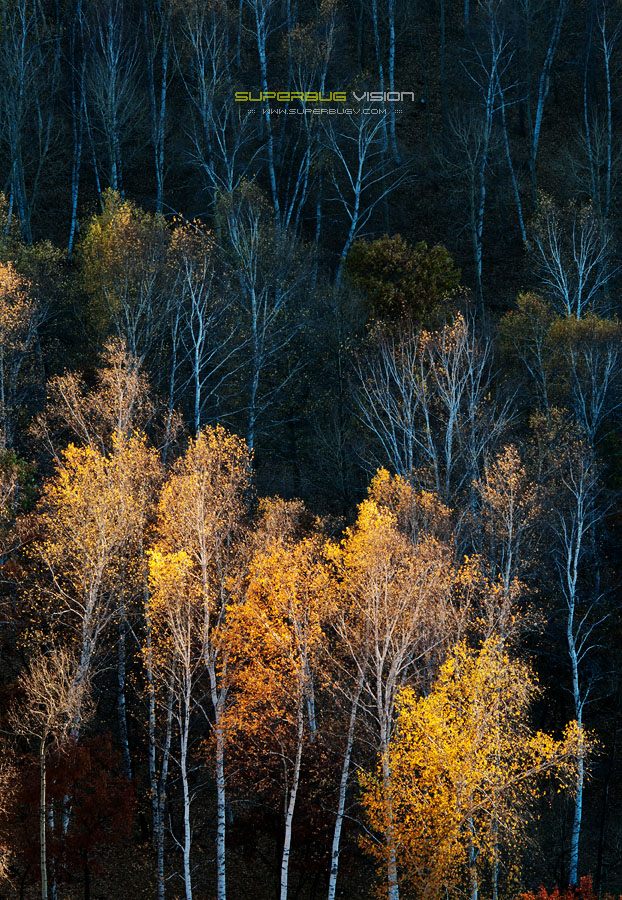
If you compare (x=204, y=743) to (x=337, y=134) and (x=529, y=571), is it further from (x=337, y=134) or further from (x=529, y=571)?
(x=337, y=134)

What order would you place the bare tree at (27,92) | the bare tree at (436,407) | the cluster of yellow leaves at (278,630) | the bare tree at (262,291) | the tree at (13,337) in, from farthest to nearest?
the bare tree at (27,92)
the bare tree at (262,291)
the tree at (13,337)
the bare tree at (436,407)
the cluster of yellow leaves at (278,630)

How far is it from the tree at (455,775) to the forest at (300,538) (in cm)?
14

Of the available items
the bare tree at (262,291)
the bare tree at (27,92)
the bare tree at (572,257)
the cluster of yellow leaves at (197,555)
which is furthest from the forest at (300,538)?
the bare tree at (27,92)

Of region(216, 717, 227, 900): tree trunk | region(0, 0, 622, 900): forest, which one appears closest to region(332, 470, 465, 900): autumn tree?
region(0, 0, 622, 900): forest

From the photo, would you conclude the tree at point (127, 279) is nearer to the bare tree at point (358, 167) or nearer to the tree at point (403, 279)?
the tree at point (403, 279)

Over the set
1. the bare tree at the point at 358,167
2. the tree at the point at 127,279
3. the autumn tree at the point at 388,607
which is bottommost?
the autumn tree at the point at 388,607

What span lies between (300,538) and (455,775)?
41.4 feet

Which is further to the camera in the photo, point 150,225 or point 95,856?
point 150,225

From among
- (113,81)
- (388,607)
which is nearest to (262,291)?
(388,607)

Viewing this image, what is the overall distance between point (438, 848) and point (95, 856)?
14.1m

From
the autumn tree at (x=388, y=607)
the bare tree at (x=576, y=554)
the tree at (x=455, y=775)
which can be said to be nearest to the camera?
the tree at (x=455, y=775)

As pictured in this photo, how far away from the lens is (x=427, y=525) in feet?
105

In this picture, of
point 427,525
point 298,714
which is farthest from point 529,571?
point 298,714

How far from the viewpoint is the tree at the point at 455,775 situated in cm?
2441
